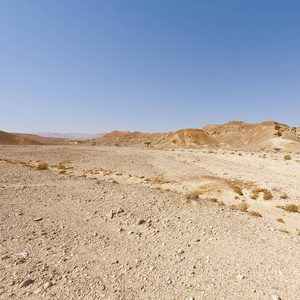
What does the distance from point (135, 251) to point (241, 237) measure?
3.97m

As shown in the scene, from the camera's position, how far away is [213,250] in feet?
19.2

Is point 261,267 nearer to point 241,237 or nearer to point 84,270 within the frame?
point 241,237

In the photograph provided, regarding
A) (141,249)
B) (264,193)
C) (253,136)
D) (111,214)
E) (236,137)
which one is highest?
(253,136)

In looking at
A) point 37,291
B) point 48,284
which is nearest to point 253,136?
point 48,284

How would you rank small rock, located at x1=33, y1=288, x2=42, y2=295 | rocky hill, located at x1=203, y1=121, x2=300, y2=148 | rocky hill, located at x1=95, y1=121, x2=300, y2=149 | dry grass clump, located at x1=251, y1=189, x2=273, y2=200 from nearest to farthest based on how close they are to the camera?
small rock, located at x1=33, y1=288, x2=42, y2=295, dry grass clump, located at x1=251, y1=189, x2=273, y2=200, rocky hill, located at x1=203, y1=121, x2=300, y2=148, rocky hill, located at x1=95, y1=121, x2=300, y2=149

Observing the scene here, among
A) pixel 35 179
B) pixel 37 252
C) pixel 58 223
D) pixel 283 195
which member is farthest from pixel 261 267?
pixel 35 179

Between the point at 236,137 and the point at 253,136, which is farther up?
the point at 253,136

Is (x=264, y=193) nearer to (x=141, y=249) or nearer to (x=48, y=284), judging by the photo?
(x=141, y=249)

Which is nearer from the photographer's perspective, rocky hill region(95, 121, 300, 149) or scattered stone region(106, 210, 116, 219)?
scattered stone region(106, 210, 116, 219)

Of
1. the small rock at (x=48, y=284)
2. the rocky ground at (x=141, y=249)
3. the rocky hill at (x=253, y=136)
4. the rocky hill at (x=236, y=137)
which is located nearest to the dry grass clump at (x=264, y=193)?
the rocky ground at (x=141, y=249)

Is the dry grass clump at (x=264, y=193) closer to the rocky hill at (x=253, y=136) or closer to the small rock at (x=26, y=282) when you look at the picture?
the small rock at (x=26, y=282)

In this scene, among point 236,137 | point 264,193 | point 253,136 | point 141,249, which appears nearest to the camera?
point 141,249

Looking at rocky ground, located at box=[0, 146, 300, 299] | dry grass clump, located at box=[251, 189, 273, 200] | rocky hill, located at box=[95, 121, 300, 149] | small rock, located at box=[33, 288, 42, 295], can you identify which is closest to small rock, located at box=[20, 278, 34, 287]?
rocky ground, located at box=[0, 146, 300, 299]

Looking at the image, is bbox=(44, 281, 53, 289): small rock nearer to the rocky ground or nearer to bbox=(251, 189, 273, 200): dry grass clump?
the rocky ground
